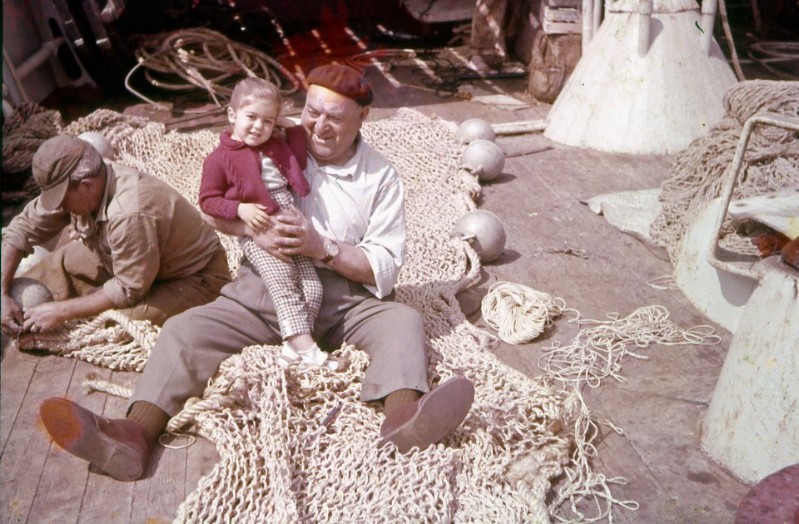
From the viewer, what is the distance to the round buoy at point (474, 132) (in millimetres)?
5641

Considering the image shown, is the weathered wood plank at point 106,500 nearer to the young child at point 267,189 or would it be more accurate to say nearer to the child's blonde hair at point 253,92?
the young child at point 267,189

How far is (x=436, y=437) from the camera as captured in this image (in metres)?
2.65

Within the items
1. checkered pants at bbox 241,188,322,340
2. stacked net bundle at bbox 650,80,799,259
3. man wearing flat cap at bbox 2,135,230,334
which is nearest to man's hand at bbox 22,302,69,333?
man wearing flat cap at bbox 2,135,230,334

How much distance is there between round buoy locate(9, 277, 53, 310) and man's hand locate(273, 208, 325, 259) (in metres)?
1.40

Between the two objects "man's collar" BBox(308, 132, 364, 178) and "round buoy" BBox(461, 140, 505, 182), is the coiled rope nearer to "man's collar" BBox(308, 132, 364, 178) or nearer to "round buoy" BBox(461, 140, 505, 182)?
"round buoy" BBox(461, 140, 505, 182)

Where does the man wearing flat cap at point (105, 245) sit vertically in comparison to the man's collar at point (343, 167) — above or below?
below

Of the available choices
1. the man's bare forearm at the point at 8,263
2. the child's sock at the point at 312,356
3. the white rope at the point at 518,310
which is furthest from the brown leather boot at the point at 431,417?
the man's bare forearm at the point at 8,263

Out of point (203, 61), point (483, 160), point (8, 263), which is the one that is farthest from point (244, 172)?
point (203, 61)

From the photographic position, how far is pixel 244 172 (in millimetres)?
2852

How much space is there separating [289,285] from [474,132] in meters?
3.07

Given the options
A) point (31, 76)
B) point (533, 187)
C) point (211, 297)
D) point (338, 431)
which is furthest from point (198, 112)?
point (338, 431)

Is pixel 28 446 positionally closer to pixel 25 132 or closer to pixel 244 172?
pixel 244 172

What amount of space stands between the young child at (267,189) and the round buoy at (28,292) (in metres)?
1.16

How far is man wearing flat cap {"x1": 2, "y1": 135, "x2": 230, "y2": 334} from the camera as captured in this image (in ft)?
10.1
